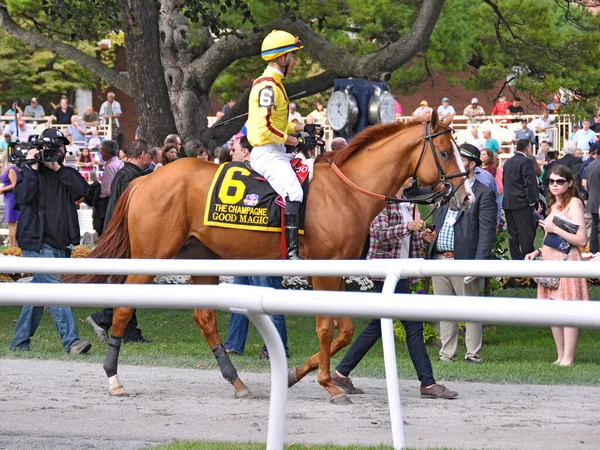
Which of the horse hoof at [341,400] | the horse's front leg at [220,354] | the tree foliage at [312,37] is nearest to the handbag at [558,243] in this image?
the horse hoof at [341,400]

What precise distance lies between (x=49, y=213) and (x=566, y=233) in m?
4.69

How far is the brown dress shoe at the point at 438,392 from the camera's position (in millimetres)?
7629

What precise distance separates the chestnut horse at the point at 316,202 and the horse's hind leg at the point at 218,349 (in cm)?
1

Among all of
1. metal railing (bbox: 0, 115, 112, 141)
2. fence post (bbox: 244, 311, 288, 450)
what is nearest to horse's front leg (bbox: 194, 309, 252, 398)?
fence post (bbox: 244, 311, 288, 450)

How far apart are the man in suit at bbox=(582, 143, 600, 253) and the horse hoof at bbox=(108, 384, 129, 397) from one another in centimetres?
1160

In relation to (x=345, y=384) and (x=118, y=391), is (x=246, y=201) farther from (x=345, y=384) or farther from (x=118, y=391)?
(x=118, y=391)

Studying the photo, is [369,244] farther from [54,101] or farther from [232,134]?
[54,101]

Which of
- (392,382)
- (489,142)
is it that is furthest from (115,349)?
(489,142)

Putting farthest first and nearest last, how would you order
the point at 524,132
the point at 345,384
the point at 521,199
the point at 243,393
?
the point at 524,132
the point at 521,199
the point at 345,384
the point at 243,393

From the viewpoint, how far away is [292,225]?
8.26 m

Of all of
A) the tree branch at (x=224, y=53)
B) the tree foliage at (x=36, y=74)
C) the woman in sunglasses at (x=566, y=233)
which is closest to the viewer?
the woman in sunglasses at (x=566, y=233)

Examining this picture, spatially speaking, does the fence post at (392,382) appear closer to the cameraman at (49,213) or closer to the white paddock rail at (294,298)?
the white paddock rail at (294,298)

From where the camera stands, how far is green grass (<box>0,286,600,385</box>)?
886 centimetres

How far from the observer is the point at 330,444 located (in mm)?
5949
